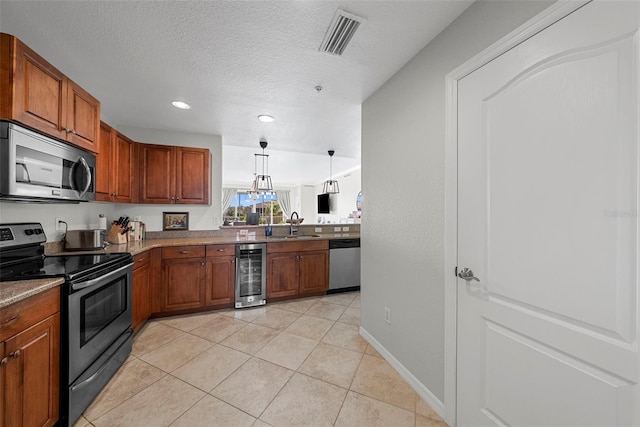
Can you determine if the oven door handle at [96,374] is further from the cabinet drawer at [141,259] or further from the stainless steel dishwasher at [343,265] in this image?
the stainless steel dishwasher at [343,265]

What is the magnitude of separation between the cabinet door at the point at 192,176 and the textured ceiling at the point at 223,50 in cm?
63

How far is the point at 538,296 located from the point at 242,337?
96.5 inches

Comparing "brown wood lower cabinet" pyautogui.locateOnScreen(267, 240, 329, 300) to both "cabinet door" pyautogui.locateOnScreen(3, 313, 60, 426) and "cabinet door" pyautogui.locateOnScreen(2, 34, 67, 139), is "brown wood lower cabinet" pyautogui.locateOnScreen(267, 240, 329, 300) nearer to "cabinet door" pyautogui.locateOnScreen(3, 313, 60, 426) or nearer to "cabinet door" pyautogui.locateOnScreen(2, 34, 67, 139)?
"cabinet door" pyautogui.locateOnScreen(3, 313, 60, 426)

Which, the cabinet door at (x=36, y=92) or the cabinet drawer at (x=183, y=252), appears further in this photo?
the cabinet drawer at (x=183, y=252)

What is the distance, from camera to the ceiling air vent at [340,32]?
4.83 feet

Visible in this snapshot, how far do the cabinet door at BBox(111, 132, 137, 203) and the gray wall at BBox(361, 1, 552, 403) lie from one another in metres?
2.80

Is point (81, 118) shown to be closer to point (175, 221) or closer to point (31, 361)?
point (31, 361)

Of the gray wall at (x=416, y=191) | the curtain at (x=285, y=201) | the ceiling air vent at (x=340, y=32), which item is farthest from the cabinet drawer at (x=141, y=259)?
the curtain at (x=285, y=201)

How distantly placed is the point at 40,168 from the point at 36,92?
0.47 m

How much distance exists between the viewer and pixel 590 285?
93 centimetres

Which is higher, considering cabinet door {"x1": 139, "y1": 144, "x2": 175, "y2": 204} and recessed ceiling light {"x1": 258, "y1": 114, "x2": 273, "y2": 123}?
recessed ceiling light {"x1": 258, "y1": 114, "x2": 273, "y2": 123}

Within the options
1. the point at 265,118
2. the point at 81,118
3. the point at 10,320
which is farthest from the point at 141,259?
the point at 265,118

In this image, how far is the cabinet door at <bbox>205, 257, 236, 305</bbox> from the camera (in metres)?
3.19

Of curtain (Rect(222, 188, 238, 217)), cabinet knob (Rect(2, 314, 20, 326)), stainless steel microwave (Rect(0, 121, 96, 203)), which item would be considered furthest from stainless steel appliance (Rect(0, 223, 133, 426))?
curtain (Rect(222, 188, 238, 217))
